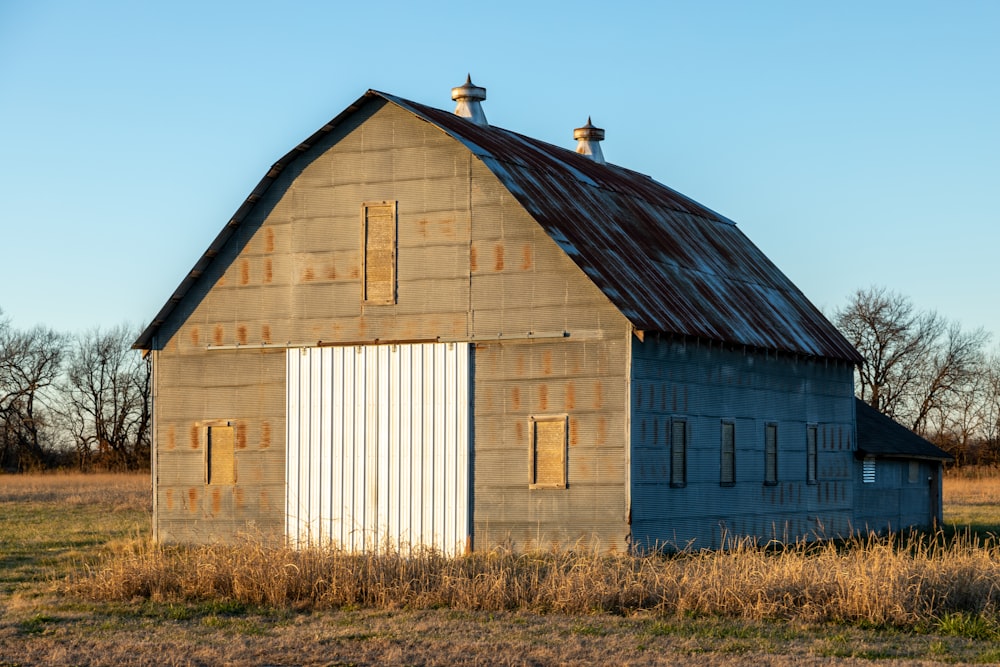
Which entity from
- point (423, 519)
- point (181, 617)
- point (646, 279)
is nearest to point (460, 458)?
point (423, 519)

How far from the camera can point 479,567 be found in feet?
62.8

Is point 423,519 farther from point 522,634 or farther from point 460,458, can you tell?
point 522,634

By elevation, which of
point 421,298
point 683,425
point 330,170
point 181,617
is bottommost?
point 181,617

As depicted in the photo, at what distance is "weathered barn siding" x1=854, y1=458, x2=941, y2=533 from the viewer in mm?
33125

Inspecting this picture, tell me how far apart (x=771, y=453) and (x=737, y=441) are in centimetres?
173

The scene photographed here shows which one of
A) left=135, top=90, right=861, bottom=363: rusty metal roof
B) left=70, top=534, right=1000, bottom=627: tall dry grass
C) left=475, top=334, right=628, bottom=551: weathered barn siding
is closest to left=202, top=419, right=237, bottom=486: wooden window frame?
left=135, top=90, right=861, bottom=363: rusty metal roof

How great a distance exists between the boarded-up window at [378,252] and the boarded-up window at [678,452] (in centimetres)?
528

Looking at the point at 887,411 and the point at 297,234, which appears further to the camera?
the point at 887,411

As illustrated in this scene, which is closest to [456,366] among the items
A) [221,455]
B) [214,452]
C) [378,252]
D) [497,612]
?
[378,252]

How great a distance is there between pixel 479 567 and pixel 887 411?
5749cm

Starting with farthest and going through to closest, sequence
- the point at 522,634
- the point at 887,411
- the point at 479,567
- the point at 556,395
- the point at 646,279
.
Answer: the point at 887,411, the point at 646,279, the point at 556,395, the point at 479,567, the point at 522,634

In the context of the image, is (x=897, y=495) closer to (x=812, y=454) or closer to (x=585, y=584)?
(x=812, y=454)

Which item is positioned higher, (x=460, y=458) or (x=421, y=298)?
(x=421, y=298)

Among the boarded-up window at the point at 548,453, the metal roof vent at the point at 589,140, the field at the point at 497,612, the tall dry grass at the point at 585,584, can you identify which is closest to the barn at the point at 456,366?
the boarded-up window at the point at 548,453
